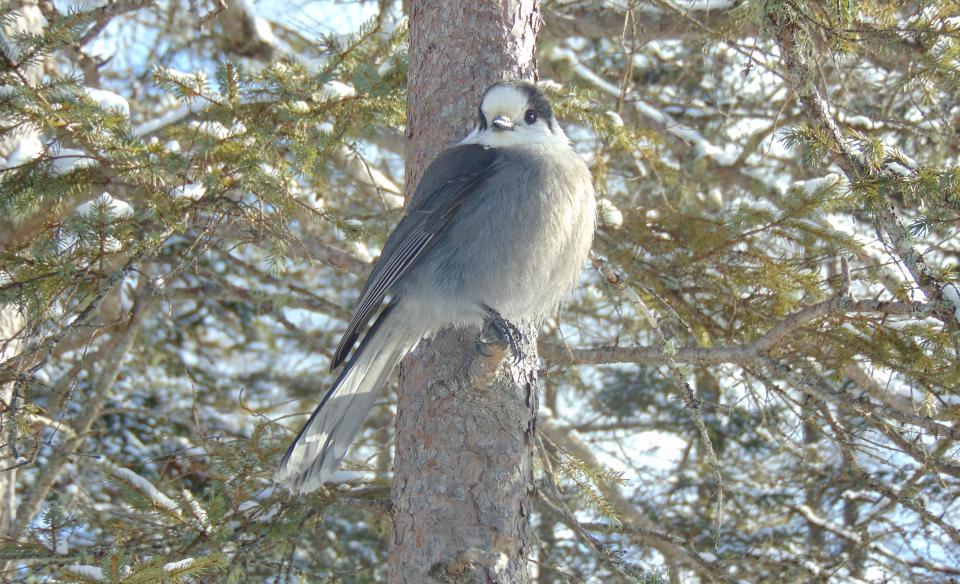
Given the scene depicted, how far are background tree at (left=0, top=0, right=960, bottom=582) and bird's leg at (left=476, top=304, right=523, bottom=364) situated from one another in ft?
0.97

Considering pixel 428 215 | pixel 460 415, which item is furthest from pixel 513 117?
pixel 460 415

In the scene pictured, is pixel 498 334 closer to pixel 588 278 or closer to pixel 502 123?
pixel 502 123

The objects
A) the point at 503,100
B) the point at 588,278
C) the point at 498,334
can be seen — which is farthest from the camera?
the point at 588,278

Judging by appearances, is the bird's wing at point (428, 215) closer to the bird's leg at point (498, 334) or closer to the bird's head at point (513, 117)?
the bird's head at point (513, 117)

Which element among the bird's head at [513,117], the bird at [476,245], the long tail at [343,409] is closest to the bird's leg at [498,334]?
the bird at [476,245]

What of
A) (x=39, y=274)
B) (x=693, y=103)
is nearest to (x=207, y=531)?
(x=39, y=274)

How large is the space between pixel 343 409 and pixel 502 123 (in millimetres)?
1007

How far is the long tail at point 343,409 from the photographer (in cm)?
247

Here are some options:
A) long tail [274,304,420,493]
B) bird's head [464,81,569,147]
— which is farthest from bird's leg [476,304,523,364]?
bird's head [464,81,569,147]

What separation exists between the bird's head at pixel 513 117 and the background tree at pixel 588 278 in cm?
20

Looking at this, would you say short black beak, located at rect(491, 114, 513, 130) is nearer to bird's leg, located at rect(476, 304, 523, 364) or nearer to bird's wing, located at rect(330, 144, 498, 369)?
bird's wing, located at rect(330, 144, 498, 369)

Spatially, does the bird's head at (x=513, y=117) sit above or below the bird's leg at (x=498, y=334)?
above

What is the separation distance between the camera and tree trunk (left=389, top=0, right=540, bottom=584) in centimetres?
235

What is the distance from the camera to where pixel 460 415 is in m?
2.50
